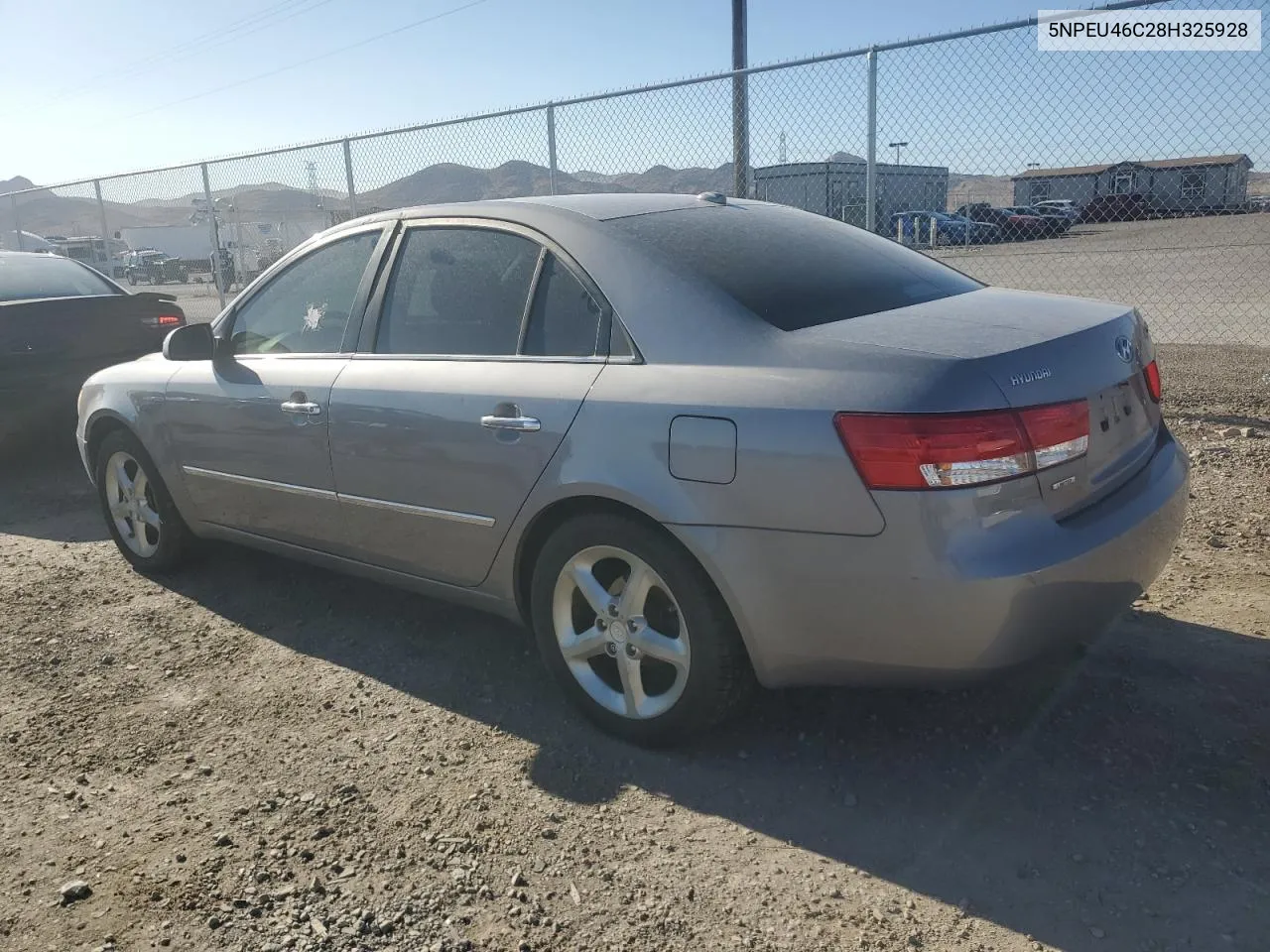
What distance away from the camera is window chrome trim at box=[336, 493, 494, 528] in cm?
321

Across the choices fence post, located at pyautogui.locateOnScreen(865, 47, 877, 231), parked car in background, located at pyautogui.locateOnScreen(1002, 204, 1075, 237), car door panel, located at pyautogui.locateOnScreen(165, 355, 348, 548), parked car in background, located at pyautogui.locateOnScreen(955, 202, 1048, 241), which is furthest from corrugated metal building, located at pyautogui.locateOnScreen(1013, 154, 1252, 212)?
car door panel, located at pyautogui.locateOnScreen(165, 355, 348, 548)

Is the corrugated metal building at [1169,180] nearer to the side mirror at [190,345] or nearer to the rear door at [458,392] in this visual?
the rear door at [458,392]

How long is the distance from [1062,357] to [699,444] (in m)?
0.93

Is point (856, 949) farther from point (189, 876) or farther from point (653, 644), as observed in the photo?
point (189, 876)

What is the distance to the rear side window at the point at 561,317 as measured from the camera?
3068mm

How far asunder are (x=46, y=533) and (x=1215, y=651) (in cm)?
569

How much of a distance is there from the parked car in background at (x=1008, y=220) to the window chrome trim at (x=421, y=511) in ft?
18.9

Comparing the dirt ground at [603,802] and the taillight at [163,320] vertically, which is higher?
the taillight at [163,320]

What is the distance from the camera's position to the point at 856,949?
219 centimetres

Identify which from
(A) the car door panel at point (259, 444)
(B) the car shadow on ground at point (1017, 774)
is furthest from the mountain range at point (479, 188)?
(B) the car shadow on ground at point (1017, 774)

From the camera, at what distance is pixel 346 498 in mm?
3631

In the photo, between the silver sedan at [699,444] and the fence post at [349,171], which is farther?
the fence post at [349,171]

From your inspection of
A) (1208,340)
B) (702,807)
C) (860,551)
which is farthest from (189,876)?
(1208,340)

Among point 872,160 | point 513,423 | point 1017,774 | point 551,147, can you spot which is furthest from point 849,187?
point 1017,774
